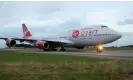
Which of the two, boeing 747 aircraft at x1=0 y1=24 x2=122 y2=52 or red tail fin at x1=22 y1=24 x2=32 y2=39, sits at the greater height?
red tail fin at x1=22 y1=24 x2=32 y2=39

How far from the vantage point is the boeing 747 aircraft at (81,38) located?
163ft

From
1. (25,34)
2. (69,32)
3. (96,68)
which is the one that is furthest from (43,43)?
(96,68)

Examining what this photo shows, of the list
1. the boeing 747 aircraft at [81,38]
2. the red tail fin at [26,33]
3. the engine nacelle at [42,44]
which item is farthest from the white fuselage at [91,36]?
the red tail fin at [26,33]

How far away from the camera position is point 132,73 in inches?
628

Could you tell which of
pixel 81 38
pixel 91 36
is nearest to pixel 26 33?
pixel 81 38

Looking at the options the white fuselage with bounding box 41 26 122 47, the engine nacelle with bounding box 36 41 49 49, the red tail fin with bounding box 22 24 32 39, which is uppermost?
the red tail fin with bounding box 22 24 32 39

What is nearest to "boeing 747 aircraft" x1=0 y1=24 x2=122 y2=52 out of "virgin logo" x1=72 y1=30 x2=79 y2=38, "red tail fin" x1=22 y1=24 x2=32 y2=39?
"virgin logo" x1=72 y1=30 x2=79 y2=38

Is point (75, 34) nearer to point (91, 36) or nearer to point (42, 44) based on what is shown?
point (91, 36)

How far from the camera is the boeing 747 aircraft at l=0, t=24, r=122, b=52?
163 ft

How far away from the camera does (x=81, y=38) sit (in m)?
53.4

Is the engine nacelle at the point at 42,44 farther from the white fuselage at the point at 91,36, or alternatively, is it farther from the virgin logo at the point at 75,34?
the virgin logo at the point at 75,34

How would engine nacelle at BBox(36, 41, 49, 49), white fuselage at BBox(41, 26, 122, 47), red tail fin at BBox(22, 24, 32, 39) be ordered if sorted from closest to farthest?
1. white fuselage at BBox(41, 26, 122, 47)
2. engine nacelle at BBox(36, 41, 49, 49)
3. red tail fin at BBox(22, 24, 32, 39)

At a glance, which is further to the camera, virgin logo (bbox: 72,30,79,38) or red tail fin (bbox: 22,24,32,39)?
red tail fin (bbox: 22,24,32,39)

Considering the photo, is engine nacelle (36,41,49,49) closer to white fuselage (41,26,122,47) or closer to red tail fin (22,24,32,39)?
white fuselage (41,26,122,47)
